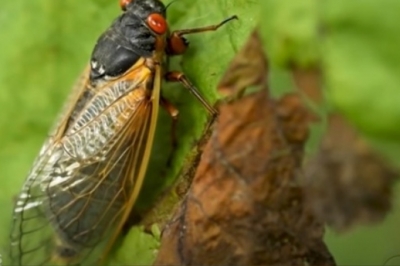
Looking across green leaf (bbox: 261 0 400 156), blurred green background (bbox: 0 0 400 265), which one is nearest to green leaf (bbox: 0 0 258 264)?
blurred green background (bbox: 0 0 400 265)

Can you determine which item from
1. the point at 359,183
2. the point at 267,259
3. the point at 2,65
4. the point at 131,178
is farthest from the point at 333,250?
the point at 2,65

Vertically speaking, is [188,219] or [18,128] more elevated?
[18,128]

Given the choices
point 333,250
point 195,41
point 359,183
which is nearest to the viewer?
point 359,183

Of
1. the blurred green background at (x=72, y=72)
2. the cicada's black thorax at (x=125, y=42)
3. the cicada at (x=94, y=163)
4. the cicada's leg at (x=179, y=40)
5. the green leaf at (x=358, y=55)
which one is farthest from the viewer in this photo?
the cicada's black thorax at (x=125, y=42)

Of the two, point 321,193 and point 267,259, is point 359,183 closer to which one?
point 321,193

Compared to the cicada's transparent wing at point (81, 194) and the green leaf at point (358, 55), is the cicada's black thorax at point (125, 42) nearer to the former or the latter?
the cicada's transparent wing at point (81, 194)

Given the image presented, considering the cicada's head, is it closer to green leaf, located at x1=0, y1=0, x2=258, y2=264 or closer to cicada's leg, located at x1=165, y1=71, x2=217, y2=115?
green leaf, located at x1=0, y1=0, x2=258, y2=264

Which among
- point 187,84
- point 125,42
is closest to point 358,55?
point 187,84

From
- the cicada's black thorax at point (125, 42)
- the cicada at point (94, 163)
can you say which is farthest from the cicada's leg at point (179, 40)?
the cicada's black thorax at point (125, 42)
